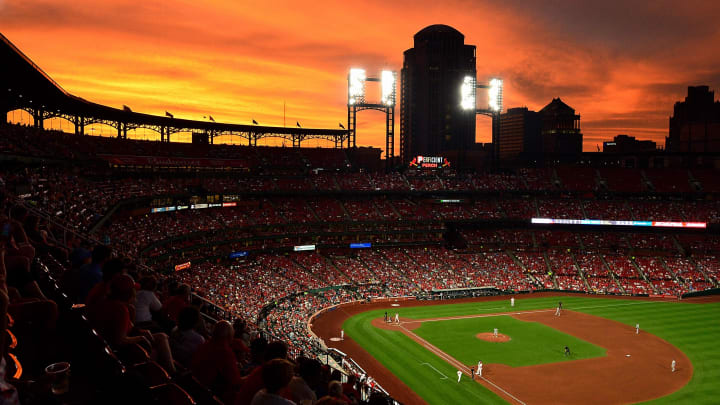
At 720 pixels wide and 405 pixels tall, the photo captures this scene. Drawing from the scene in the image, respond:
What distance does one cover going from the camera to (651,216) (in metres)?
73.6

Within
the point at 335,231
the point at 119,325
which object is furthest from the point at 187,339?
the point at 335,231

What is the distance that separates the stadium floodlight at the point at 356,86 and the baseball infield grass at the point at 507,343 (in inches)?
1417

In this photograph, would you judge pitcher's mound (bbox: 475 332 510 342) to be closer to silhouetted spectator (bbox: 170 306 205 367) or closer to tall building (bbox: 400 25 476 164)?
silhouetted spectator (bbox: 170 306 205 367)

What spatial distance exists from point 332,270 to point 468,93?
39.2 meters

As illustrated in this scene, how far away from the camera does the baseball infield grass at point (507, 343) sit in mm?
32281

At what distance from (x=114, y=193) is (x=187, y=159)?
20.9m

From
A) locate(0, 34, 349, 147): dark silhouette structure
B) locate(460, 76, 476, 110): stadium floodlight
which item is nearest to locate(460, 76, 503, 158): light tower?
locate(460, 76, 476, 110): stadium floodlight

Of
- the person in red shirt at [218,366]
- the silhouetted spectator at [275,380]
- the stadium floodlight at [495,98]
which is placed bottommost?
the person in red shirt at [218,366]

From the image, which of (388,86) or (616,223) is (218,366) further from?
(616,223)

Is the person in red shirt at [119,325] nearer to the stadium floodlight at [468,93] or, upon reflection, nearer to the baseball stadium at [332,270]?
the baseball stadium at [332,270]

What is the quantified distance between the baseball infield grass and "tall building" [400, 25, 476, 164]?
118 meters

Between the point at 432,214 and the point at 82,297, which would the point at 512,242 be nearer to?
the point at 432,214

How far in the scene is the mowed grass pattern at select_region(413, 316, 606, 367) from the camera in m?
38.4

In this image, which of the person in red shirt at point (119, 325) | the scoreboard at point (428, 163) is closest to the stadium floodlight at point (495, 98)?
the scoreboard at point (428, 163)
